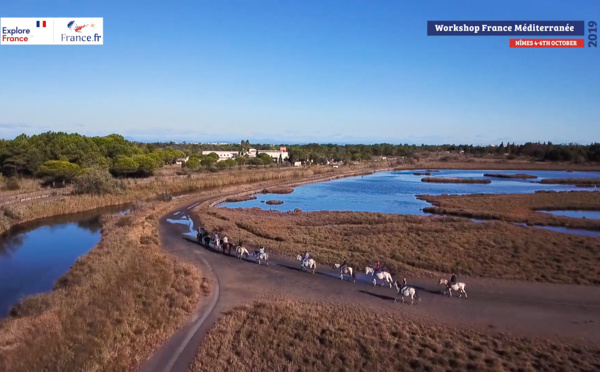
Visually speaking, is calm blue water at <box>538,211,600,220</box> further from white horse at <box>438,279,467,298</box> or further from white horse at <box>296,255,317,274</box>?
white horse at <box>296,255,317,274</box>

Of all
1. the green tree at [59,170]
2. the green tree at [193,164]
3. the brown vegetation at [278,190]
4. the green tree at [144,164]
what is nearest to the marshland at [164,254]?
the green tree at [59,170]

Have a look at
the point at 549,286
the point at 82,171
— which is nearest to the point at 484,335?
the point at 549,286

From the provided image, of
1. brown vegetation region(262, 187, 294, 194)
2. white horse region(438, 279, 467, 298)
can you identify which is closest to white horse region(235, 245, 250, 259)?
white horse region(438, 279, 467, 298)

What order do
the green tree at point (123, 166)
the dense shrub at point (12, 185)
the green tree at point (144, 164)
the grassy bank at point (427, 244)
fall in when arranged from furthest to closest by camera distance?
the green tree at point (144, 164)
the green tree at point (123, 166)
the dense shrub at point (12, 185)
the grassy bank at point (427, 244)

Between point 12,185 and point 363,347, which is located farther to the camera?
point 12,185

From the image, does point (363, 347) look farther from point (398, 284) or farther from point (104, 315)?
point (104, 315)

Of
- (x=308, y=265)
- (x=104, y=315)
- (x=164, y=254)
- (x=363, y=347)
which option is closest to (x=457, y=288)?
(x=363, y=347)

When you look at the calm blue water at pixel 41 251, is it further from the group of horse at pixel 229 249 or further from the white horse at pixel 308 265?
the white horse at pixel 308 265

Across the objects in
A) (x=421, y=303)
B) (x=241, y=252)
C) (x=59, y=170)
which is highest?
(x=59, y=170)

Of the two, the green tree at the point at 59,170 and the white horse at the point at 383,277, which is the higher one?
the green tree at the point at 59,170
